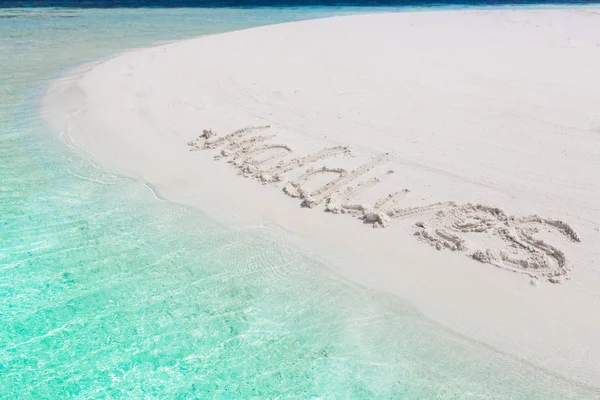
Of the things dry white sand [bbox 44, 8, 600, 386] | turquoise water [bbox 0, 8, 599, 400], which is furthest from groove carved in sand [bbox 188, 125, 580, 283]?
turquoise water [bbox 0, 8, 599, 400]

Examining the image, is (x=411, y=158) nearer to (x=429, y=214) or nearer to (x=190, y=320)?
(x=429, y=214)

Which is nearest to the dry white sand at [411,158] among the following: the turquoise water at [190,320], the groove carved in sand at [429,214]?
the groove carved in sand at [429,214]

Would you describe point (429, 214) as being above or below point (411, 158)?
below

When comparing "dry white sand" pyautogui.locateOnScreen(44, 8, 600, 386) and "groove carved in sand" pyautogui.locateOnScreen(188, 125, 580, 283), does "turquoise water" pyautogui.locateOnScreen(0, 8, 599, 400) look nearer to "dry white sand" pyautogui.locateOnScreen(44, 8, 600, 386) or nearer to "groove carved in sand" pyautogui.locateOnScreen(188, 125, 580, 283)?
"dry white sand" pyautogui.locateOnScreen(44, 8, 600, 386)

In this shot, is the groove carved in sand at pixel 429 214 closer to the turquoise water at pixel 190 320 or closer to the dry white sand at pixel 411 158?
the dry white sand at pixel 411 158

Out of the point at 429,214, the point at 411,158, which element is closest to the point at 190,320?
the point at 429,214
